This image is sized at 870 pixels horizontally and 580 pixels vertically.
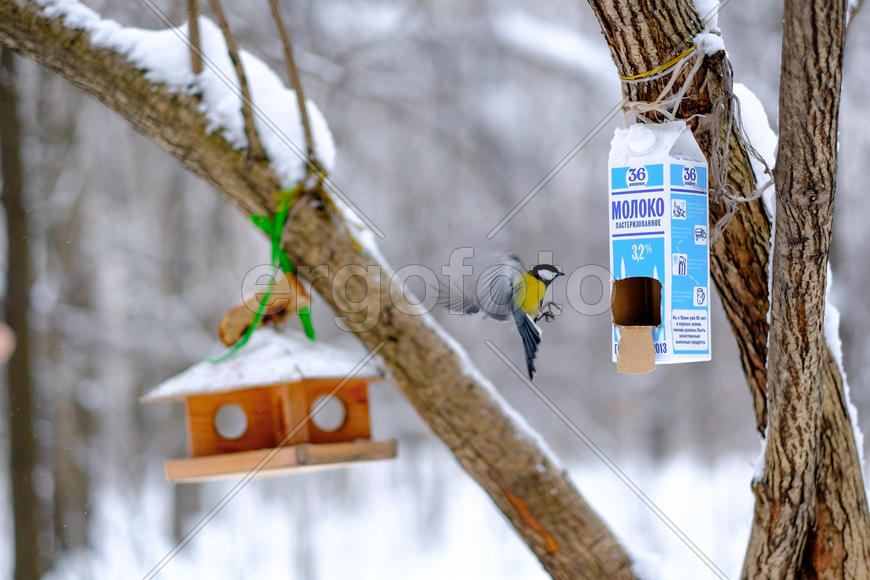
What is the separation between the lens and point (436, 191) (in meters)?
6.23

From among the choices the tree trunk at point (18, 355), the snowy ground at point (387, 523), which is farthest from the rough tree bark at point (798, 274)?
the snowy ground at point (387, 523)

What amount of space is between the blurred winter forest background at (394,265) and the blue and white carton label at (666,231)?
3.78 metres

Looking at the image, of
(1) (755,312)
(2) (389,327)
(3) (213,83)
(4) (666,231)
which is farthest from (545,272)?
(3) (213,83)

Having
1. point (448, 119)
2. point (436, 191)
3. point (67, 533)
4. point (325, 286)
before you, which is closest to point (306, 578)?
point (67, 533)

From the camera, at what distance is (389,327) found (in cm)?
204

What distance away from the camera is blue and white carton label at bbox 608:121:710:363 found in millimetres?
1181

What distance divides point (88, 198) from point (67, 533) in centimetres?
284

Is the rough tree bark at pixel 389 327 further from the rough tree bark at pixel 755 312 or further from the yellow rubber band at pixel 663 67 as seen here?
the yellow rubber band at pixel 663 67

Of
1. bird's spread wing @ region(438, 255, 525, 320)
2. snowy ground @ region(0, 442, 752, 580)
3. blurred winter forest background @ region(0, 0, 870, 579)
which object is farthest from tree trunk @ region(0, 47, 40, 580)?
bird's spread wing @ region(438, 255, 525, 320)

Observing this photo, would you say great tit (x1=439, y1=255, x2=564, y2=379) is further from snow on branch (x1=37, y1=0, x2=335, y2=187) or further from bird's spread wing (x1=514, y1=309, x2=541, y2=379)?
snow on branch (x1=37, y1=0, x2=335, y2=187)

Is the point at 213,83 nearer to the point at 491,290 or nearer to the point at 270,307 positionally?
the point at 270,307

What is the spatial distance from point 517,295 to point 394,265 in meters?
5.14

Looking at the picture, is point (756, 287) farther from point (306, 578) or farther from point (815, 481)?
point (306, 578)

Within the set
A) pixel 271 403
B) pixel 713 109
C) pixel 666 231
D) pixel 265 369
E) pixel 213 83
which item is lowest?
pixel 271 403
